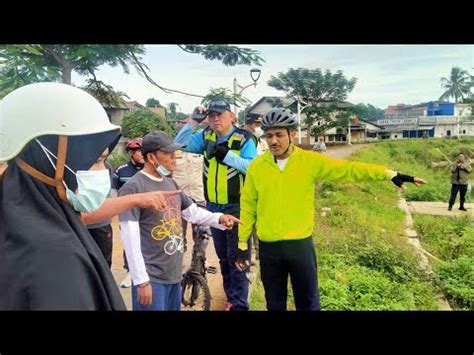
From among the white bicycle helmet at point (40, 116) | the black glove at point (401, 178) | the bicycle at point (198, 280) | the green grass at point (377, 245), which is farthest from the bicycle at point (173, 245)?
the black glove at point (401, 178)

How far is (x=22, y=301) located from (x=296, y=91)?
2.11 m

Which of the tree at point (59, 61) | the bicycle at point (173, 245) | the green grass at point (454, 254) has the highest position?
the tree at point (59, 61)

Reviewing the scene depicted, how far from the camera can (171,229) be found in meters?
2.42

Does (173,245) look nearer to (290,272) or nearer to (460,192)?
(290,272)

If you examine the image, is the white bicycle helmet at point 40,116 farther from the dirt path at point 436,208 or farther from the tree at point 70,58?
the dirt path at point 436,208

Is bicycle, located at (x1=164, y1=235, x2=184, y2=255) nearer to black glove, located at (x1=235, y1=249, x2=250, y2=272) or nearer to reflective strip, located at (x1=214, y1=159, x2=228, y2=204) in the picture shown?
black glove, located at (x1=235, y1=249, x2=250, y2=272)

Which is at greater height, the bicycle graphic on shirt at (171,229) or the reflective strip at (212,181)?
the reflective strip at (212,181)

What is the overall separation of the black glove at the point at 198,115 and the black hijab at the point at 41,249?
1587 mm

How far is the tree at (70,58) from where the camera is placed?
2752 millimetres

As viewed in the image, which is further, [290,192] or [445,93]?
[445,93]
